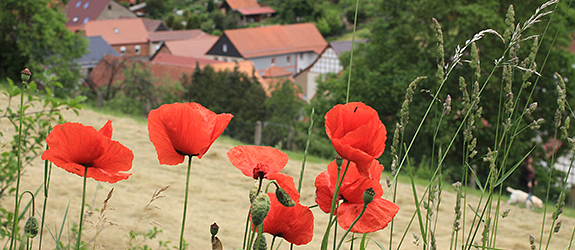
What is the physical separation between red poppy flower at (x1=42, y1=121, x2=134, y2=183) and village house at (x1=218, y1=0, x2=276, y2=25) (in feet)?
228

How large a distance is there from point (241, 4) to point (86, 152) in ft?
238

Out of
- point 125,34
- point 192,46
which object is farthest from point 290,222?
point 125,34

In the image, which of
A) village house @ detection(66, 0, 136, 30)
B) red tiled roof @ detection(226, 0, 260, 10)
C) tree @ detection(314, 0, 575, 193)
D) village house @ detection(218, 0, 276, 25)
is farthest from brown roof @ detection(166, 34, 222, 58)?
tree @ detection(314, 0, 575, 193)

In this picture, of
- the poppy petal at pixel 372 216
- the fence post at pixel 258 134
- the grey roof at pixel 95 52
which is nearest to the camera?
the poppy petal at pixel 372 216

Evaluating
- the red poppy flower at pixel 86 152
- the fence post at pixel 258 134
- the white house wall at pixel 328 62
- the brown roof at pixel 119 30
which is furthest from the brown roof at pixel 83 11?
the red poppy flower at pixel 86 152

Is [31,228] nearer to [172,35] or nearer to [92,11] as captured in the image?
[172,35]

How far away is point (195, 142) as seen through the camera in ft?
2.02

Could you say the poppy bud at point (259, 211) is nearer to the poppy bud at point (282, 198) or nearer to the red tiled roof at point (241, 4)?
the poppy bud at point (282, 198)

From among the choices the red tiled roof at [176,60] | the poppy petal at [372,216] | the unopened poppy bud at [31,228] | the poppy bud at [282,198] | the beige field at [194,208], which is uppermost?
the poppy bud at [282,198]

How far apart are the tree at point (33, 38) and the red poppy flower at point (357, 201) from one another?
18590 mm

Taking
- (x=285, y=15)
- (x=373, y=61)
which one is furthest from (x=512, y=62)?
(x=285, y=15)

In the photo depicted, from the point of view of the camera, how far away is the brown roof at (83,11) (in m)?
55.7

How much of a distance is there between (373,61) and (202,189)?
9965 mm

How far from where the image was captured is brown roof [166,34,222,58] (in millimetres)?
43347
